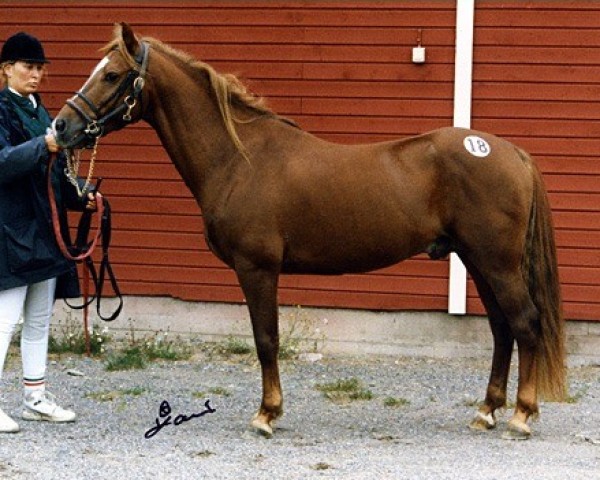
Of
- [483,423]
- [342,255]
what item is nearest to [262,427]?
[342,255]

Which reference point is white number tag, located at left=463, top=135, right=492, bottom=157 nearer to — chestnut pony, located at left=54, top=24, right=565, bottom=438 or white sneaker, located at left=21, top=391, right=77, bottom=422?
chestnut pony, located at left=54, top=24, right=565, bottom=438

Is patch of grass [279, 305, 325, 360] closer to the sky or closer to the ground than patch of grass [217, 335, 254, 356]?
closer to the sky

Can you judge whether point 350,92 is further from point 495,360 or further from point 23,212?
point 23,212

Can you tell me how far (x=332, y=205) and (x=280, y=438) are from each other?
127 cm

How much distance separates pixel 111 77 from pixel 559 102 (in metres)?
3.61

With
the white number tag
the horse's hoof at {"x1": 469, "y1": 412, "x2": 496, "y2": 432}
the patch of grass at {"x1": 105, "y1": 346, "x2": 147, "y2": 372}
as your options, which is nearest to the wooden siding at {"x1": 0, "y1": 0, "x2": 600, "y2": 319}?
the patch of grass at {"x1": 105, "y1": 346, "x2": 147, "y2": 372}

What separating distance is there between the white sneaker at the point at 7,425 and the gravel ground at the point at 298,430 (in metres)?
0.07

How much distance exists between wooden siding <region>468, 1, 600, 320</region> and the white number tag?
2263mm

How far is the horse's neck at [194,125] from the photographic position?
6711mm

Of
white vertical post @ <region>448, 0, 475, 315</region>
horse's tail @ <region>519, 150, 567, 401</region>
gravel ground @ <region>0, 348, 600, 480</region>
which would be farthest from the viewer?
white vertical post @ <region>448, 0, 475, 315</region>

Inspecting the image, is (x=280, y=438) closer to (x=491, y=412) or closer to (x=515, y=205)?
(x=491, y=412)

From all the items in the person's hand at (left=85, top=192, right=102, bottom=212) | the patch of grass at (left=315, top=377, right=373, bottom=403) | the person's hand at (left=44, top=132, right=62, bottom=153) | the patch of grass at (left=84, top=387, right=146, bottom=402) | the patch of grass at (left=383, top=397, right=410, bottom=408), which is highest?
the person's hand at (left=44, top=132, right=62, bottom=153)

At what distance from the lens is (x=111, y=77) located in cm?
653

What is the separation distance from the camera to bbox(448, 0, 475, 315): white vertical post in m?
8.82
